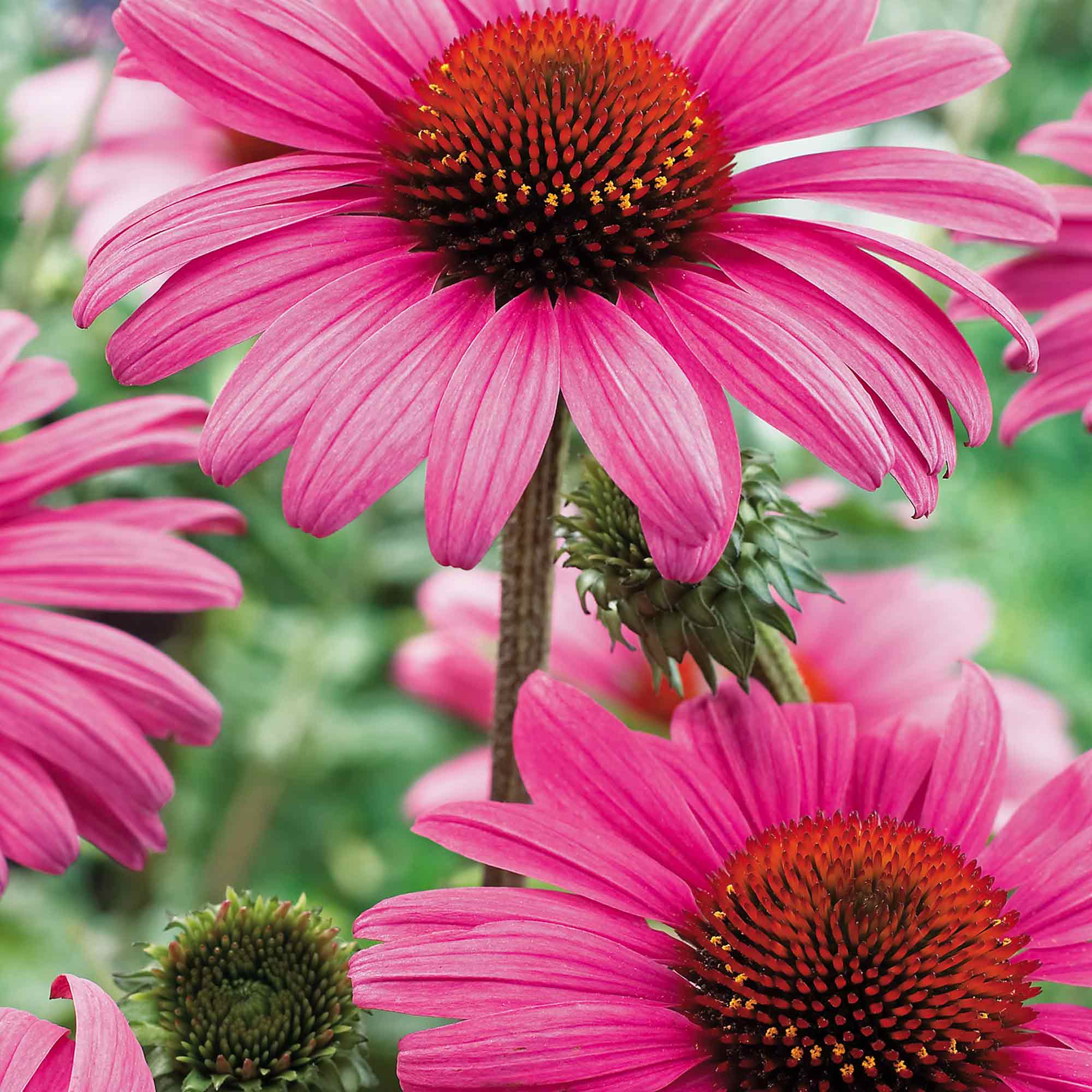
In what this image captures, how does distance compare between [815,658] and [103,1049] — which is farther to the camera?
[815,658]

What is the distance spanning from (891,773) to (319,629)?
0.79 m

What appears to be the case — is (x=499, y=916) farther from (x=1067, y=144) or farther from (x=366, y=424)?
(x=1067, y=144)

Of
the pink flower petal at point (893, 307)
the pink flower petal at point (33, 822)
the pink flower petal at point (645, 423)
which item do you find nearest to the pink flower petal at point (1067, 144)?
the pink flower petal at point (893, 307)

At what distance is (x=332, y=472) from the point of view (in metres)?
0.50

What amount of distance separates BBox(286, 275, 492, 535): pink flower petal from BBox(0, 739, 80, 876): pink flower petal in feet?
0.70

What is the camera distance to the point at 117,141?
1288 millimetres

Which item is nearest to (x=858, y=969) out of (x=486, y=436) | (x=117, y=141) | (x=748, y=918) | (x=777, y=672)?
(x=748, y=918)

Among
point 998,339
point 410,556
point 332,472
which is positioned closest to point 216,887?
point 410,556

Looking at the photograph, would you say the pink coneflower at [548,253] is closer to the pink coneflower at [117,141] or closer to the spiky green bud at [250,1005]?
the spiky green bud at [250,1005]

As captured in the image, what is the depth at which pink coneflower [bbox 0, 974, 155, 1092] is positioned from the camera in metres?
0.49

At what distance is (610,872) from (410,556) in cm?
74

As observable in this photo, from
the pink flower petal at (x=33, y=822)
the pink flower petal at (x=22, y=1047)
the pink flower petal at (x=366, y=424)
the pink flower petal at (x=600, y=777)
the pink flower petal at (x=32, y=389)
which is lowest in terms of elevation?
the pink flower petal at (x=22, y=1047)

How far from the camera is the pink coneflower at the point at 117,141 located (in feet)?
4.02

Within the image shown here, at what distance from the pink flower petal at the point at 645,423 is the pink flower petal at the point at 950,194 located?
13cm
